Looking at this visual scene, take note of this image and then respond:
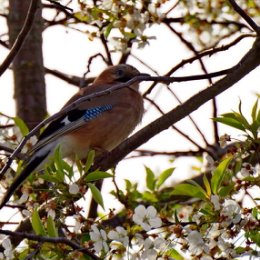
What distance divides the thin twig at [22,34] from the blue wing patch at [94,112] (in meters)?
1.73

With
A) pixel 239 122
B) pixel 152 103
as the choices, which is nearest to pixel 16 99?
pixel 152 103

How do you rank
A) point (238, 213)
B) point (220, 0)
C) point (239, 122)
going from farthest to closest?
point (220, 0), point (239, 122), point (238, 213)

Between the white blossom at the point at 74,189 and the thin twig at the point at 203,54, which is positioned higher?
the thin twig at the point at 203,54

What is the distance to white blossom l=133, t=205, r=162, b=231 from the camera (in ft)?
14.5

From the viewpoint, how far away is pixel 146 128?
5223mm


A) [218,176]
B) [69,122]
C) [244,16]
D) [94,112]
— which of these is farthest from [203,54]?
[94,112]

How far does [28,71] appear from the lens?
7328mm

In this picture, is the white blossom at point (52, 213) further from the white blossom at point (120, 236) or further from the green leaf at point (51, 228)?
the white blossom at point (120, 236)

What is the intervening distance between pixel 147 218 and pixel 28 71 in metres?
3.16

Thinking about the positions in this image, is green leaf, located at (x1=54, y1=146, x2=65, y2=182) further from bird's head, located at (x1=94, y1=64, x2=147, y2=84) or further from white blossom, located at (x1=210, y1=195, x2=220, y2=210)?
bird's head, located at (x1=94, y1=64, x2=147, y2=84)

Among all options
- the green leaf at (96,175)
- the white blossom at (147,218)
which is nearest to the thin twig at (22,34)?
the green leaf at (96,175)

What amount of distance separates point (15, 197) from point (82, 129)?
4.33 ft

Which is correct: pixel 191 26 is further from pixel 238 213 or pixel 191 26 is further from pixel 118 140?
pixel 238 213

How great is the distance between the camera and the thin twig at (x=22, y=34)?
521 cm
